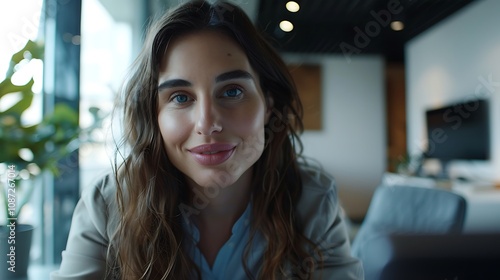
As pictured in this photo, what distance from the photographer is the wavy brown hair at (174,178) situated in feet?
1.17

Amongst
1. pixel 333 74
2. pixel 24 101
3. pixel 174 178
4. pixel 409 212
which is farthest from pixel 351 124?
pixel 24 101

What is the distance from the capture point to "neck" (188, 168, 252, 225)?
435 millimetres

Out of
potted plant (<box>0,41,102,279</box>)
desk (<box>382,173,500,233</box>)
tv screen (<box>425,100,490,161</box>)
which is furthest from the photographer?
tv screen (<box>425,100,490,161</box>)

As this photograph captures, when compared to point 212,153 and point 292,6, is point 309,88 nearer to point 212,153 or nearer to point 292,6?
point 292,6

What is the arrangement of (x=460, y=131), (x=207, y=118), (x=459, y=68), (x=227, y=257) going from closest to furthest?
1. (x=207, y=118)
2. (x=227, y=257)
3. (x=459, y=68)
4. (x=460, y=131)

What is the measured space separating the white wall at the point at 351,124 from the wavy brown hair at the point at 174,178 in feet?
0.35

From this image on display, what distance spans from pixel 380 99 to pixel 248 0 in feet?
0.83

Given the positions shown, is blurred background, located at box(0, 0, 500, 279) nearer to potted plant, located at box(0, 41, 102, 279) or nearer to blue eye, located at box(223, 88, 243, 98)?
potted plant, located at box(0, 41, 102, 279)

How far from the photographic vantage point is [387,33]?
51 cm

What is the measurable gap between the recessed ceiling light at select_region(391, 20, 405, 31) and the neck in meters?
0.31

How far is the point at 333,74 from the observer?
51cm

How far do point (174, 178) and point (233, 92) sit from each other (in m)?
0.15

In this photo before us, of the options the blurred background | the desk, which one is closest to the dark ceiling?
the blurred background

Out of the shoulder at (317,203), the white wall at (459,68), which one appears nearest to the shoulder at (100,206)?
the shoulder at (317,203)
